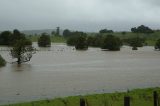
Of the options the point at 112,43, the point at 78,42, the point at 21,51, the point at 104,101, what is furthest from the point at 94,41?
the point at 104,101

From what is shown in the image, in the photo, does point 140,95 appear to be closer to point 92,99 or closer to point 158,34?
point 92,99

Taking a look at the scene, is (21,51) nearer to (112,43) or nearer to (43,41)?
(112,43)

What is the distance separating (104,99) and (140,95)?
2253 mm

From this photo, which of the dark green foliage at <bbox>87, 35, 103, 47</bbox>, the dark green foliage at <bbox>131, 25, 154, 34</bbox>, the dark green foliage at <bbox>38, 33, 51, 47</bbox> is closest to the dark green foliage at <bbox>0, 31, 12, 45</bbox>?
the dark green foliage at <bbox>38, 33, 51, 47</bbox>

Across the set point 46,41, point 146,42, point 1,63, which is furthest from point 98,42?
point 1,63

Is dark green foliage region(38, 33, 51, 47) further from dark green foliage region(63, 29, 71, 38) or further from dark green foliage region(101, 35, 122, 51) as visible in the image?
dark green foliage region(63, 29, 71, 38)

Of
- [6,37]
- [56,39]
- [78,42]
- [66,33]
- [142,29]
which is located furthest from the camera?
[66,33]

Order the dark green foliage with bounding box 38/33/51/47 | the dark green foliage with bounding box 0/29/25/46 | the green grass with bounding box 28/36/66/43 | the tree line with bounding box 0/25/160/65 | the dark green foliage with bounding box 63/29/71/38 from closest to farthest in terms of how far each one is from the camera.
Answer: the tree line with bounding box 0/25/160/65
the dark green foliage with bounding box 0/29/25/46
the dark green foliage with bounding box 38/33/51/47
the green grass with bounding box 28/36/66/43
the dark green foliage with bounding box 63/29/71/38

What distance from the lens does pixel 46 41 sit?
5027 inches

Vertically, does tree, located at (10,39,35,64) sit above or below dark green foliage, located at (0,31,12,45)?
above

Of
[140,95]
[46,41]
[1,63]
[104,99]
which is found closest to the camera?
[104,99]

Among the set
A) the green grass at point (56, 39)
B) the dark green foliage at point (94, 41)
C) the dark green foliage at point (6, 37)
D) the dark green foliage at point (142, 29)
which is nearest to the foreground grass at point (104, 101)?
the dark green foliage at point (6, 37)

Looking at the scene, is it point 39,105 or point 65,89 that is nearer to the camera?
point 39,105

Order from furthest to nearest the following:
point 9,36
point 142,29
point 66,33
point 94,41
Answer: point 66,33, point 142,29, point 94,41, point 9,36
